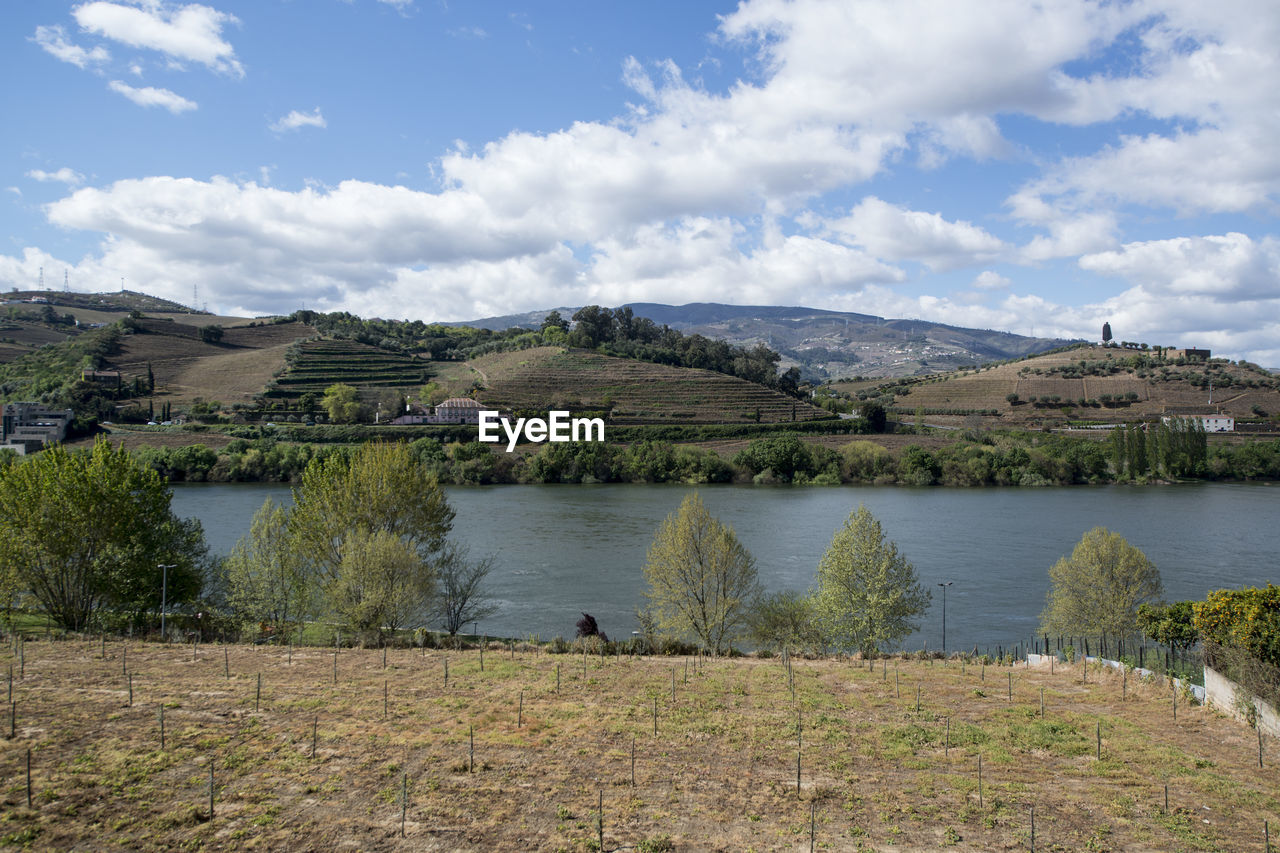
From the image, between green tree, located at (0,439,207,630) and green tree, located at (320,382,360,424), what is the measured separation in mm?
65963

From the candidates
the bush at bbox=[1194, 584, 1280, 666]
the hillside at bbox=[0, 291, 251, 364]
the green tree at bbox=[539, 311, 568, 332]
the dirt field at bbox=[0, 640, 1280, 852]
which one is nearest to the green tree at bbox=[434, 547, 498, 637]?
the dirt field at bbox=[0, 640, 1280, 852]

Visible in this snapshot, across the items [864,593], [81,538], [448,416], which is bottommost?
[864,593]

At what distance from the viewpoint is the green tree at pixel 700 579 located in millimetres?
30375

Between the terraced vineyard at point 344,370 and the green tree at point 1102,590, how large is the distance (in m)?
92.0

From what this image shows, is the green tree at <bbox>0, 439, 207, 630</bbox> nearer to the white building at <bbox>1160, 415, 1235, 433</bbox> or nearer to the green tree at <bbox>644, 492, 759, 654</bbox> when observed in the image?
the green tree at <bbox>644, 492, 759, 654</bbox>

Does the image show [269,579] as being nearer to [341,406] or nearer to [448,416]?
[448,416]

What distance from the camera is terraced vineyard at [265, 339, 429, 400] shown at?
105 meters

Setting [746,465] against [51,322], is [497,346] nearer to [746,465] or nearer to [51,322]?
[746,465]

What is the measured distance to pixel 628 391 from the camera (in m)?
108

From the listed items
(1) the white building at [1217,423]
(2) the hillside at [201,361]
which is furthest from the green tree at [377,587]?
(1) the white building at [1217,423]

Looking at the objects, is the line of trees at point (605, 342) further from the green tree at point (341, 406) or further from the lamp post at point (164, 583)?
the lamp post at point (164, 583)

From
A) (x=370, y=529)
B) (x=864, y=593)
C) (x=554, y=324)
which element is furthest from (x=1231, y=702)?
(x=554, y=324)

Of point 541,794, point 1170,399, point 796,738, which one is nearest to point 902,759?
point 796,738

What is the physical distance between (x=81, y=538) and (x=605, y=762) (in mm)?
24292
